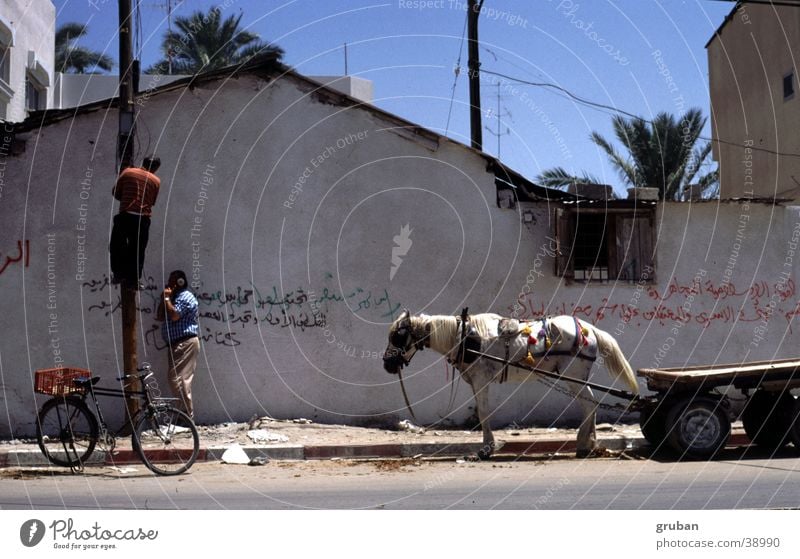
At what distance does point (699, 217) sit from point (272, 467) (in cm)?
751

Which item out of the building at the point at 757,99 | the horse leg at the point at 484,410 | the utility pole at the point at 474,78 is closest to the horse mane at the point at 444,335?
the horse leg at the point at 484,410

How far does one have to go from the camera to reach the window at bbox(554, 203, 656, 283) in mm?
14172

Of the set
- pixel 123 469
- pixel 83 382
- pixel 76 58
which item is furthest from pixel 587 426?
pixel 76 58

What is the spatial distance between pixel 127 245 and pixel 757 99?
674 inches

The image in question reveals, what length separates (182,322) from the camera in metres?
12.8

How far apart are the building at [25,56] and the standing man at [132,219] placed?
8.22 meters

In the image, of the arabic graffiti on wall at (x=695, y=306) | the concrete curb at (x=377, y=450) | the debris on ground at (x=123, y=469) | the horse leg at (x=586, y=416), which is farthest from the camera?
the arabic graffiti on wall at (x=695, y=306)

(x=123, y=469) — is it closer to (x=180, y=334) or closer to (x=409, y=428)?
(x=180, y=334)

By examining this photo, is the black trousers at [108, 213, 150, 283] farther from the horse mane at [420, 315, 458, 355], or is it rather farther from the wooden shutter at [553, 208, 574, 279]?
the wooden shutter at [553, 208, 574, 279]

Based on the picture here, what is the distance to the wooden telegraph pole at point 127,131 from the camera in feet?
39.2

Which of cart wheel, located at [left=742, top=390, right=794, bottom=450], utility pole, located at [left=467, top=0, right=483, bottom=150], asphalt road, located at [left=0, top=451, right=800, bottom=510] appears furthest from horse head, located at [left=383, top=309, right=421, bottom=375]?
utility pole, located at [left=467, top=0, right=483, bottom=150]

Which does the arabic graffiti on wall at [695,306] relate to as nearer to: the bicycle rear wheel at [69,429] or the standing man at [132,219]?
the standing man at [132,219]

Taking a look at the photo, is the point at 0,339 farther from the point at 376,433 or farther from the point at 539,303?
the point at 539,303

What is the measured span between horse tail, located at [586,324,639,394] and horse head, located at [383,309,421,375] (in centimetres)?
223
